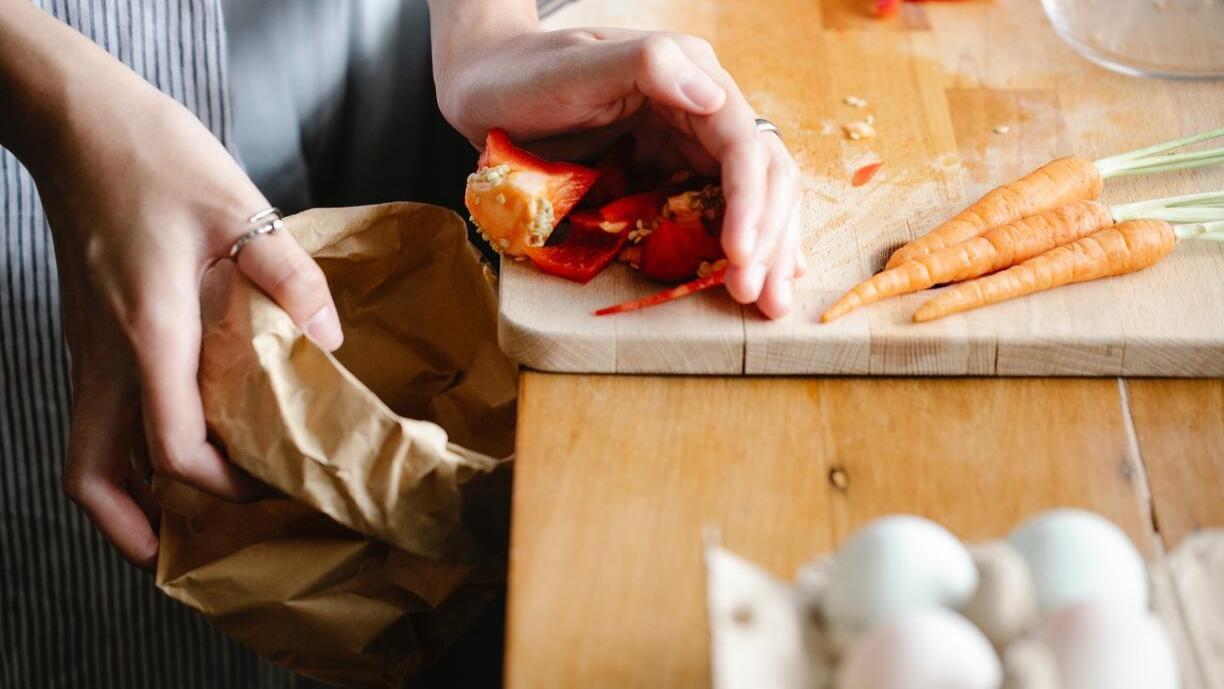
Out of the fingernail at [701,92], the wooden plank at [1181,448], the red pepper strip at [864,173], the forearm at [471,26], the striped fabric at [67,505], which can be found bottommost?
the striped fabric at [67,505]

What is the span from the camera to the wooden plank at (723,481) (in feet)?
2.41

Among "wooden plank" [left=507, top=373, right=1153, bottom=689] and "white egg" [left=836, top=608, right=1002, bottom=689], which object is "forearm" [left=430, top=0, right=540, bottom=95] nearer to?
"wooden plank" [left=507, top=373, right=1153, bottom=689]

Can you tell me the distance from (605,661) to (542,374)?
288mm

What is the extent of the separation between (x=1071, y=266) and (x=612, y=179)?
0.40 meters

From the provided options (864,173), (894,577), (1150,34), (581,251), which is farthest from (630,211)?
(1150,34)

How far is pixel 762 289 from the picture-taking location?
3.04ft

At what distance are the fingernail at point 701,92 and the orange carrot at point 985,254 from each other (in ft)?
0.62

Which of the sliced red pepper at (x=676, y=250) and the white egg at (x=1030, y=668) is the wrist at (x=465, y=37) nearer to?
the sliced red pepper at (x=676, y=250)

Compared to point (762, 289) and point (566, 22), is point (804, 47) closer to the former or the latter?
point (566, 22)

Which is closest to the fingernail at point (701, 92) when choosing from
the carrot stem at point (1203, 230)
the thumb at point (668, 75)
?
the thumb at point (668, 75)

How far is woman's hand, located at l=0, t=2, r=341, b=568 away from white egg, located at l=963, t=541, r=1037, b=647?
0.54 metres

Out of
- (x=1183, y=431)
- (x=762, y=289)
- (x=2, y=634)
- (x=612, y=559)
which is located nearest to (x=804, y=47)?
(x=762, y=289)

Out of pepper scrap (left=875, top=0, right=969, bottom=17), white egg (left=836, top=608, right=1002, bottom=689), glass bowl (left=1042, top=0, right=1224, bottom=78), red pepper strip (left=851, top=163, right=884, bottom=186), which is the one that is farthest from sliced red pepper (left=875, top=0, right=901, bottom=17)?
white egg (left=836, top=608, right=1002, bottom=689)

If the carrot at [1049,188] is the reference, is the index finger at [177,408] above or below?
below
